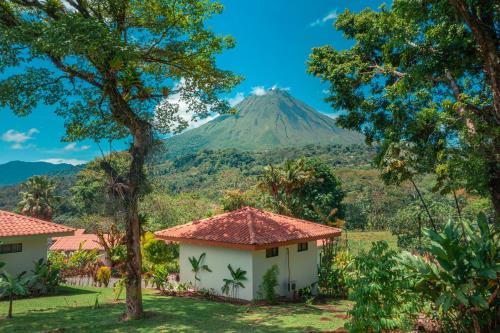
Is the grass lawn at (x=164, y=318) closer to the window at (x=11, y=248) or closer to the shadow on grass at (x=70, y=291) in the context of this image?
the shadow on grass at (x=70, y=291)

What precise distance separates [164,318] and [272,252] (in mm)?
6399

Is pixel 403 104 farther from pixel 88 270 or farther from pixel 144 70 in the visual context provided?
pixel 88 270

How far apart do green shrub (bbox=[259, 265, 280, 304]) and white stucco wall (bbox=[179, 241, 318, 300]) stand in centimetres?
23

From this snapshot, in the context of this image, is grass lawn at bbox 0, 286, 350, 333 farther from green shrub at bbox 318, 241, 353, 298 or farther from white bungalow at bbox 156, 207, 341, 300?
green shrub at bbox 318, 241, 353, 298

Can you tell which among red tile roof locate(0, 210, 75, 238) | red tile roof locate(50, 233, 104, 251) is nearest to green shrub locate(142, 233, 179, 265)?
red tile roof locate(0, 210, 75, 238)

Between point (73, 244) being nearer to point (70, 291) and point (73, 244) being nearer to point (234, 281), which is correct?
point (70, 291)

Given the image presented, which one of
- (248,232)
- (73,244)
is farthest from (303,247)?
(73,244)

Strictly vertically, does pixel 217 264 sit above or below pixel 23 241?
below

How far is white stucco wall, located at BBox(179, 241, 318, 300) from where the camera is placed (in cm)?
1534

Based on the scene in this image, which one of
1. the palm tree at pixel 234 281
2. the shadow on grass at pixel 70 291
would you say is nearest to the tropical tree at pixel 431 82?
the palm tree at pixel 234 281

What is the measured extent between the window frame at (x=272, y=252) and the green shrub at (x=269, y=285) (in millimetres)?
644

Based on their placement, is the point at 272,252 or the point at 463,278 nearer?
the point at 463,278

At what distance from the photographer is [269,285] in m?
14.9

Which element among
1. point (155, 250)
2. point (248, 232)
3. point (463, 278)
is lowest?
point (463, 278)
